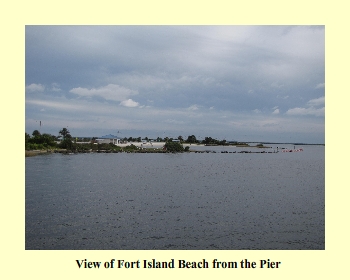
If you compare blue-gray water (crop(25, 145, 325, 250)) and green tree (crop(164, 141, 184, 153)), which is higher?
green tree (crop(164, 141, 184, 153))

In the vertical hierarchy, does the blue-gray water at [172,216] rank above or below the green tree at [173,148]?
below

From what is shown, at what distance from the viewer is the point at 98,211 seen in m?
24.7

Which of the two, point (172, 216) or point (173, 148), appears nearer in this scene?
point (172, 216)

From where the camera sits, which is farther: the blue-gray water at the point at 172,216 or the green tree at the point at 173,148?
the green tree at the point at 173,148

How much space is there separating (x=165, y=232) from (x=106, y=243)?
3.79 metres

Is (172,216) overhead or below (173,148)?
below

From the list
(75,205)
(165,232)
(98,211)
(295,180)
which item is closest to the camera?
(165,232)

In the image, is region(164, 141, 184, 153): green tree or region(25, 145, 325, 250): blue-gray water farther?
region(164, 141, 184, 153): green tree

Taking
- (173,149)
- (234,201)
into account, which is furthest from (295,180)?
(173,149)

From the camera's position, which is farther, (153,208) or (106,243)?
(153,208)
